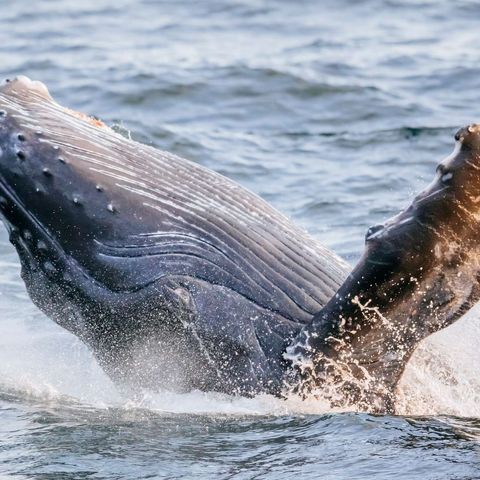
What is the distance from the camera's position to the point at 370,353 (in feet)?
30.7

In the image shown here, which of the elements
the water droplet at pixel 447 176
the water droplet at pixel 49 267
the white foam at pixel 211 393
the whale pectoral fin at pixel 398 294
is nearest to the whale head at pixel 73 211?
the water droplet at pixel 49 267

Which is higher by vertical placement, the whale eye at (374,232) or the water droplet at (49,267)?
the water droplet at (49,267)

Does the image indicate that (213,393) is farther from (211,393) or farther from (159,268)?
(159,268)

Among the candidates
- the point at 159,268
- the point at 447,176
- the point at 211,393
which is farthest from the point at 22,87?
the point at 447,176

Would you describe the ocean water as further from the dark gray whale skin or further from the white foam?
the dark gray whale skin

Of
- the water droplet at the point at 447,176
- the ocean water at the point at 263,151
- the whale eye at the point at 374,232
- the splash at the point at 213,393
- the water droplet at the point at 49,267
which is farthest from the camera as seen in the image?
the water droplet at the point at 49,267

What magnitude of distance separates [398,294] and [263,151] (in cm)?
1191

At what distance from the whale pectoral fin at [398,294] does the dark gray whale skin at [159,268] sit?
3 cm

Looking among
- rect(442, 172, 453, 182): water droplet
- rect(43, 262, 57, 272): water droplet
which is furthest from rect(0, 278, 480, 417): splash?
rect(442, 172, 453, 182): water droplet

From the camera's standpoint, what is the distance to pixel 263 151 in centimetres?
2072

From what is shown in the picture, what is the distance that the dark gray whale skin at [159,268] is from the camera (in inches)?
386

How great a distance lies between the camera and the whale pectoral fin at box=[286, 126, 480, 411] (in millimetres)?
8617

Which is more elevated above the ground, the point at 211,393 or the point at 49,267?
the point at 49,267

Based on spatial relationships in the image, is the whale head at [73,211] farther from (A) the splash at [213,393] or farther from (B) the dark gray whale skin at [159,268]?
(A) the splash at [213,393]
